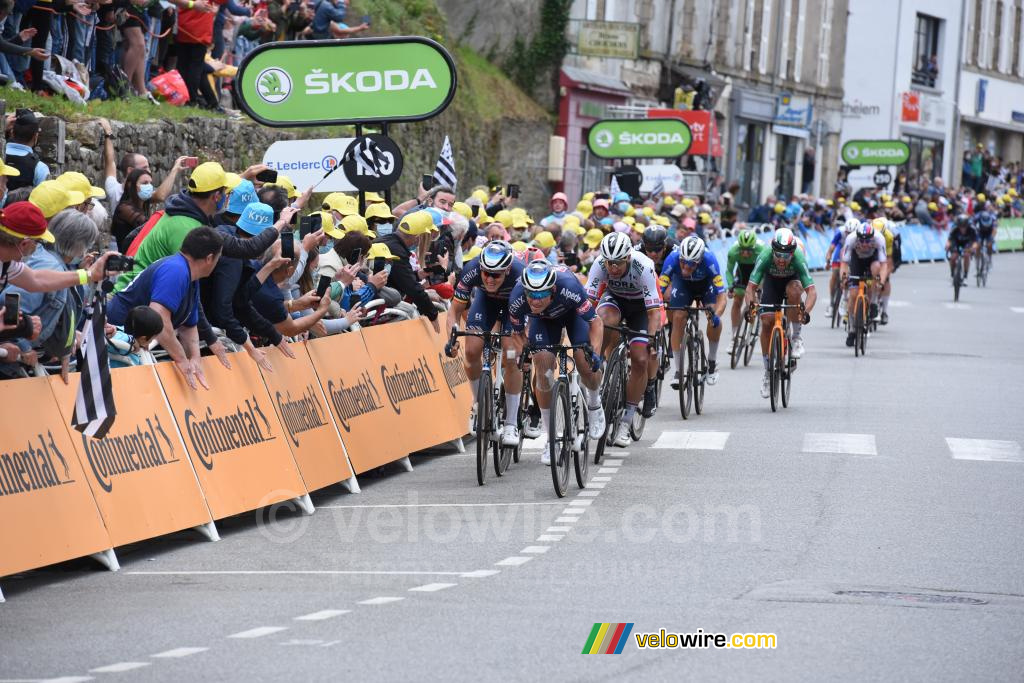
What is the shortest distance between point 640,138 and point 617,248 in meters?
21.1

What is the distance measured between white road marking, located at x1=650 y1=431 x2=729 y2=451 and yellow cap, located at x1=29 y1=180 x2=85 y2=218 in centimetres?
678

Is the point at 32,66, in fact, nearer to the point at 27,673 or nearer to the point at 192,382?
the point at 192,382

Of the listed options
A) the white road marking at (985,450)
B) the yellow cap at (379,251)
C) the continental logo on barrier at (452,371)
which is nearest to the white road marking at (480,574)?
the yellow cap at (379,251)

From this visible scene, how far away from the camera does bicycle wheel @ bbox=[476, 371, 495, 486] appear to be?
42.1 ft

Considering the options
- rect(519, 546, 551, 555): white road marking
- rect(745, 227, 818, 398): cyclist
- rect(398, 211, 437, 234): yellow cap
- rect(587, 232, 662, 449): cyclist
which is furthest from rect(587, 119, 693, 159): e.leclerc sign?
rect(519, 546, 551, 555): white road marking

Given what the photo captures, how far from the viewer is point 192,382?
10727 millimetres

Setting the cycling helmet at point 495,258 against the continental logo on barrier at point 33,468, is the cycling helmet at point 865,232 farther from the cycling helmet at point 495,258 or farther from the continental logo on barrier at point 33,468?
the continental logo on barrier at point 33,468

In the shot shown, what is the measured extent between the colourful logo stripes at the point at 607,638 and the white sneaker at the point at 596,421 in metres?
5.51

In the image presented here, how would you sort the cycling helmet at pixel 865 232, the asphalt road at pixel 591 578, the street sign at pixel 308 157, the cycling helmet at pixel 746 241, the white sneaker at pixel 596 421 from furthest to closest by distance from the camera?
the cycling helmet at pixel 865 232 < the cycling helmet at pixel 746 241 < the street sign at pixel 308 157 < the white sneaker at pixel 596 421 < the asphalt road at pixel 591 578

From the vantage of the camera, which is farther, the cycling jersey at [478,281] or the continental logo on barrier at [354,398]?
the cycling jersey at [478,281]

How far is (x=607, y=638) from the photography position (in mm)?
7660

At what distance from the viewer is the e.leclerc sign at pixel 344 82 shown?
16250 mm

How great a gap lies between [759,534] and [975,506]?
229 cm

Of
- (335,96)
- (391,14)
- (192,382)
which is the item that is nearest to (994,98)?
(391,14)
